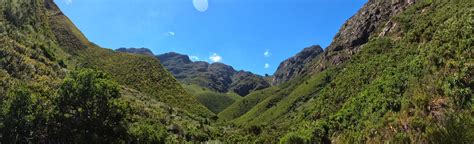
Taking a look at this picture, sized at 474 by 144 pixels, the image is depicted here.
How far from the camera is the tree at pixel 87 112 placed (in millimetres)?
46344

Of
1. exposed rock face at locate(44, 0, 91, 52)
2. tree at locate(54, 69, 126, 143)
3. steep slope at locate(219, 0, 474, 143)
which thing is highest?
exposed rock face at locate(44, 0, 91, 52)

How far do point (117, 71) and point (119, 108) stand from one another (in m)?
58.5

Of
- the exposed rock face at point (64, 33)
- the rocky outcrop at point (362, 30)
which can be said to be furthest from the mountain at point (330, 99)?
the rocky outcrop at point (362, 30)

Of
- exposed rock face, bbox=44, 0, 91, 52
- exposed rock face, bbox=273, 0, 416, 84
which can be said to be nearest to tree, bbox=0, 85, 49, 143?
exposed rock face, bbox=44, 0, 91, 52

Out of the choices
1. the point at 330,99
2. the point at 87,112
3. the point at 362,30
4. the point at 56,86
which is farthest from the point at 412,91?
the point at 362,30

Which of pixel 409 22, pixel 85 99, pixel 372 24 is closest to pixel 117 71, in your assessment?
pixel 85 99

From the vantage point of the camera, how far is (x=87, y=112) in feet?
161

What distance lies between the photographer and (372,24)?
14175 centimetres

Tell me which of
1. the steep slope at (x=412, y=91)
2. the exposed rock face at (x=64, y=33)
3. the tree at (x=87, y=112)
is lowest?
the steep slope at (x=412, y=91)

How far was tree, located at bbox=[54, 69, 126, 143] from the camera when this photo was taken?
46.3 meters

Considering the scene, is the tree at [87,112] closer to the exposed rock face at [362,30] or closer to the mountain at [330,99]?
the mountain at [330,99]

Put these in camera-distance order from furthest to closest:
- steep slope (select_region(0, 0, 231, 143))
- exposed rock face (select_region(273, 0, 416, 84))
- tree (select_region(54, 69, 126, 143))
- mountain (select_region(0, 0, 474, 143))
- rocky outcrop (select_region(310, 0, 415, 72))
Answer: exposed rock face (select_region(273, 0, 416, 84)) < rocky outcrop (select_region(310, 0, 415, 72)) < tree (select_region(54, 69, 126, 143)) < steep slope (select_region(0, 0, 231, 143)) < mountain (select_region(0, 0, 474, 143))

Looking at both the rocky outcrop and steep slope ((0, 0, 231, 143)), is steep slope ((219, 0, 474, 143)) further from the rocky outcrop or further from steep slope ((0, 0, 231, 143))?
→ the rocky outcrop

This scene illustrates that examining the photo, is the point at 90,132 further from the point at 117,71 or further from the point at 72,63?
the point at 117,71
